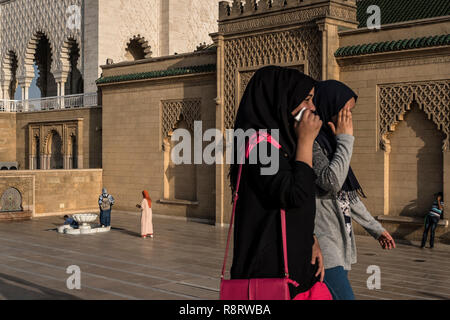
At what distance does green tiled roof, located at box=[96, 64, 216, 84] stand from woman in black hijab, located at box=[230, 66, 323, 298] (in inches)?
510

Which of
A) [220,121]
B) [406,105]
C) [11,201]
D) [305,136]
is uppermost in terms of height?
[406,105]

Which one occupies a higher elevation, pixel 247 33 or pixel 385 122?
pixel 247 33

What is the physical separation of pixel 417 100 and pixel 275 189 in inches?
396

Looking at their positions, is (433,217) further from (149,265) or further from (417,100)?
(149,265)

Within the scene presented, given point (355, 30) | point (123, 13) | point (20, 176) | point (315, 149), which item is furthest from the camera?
point (123, 13)

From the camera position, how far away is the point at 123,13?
23.9 meters

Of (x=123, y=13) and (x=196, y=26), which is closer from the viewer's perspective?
(x=123, y=13)

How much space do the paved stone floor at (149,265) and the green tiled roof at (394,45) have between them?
3.77 meters

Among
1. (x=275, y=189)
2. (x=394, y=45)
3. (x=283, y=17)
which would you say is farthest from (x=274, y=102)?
(x=283, y=17)

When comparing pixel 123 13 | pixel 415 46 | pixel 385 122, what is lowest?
pixel 385 122

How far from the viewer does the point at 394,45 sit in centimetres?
1245

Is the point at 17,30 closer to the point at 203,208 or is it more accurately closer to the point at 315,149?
the point at 203,208

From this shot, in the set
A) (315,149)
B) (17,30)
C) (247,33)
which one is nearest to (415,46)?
(247,33)
